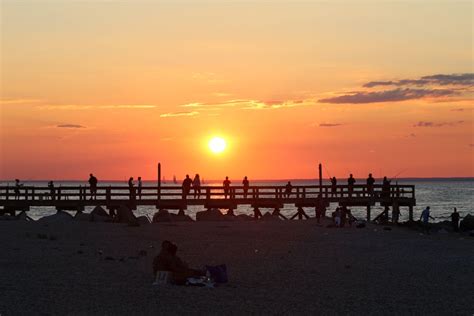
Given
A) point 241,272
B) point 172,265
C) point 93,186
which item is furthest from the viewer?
point 93,186

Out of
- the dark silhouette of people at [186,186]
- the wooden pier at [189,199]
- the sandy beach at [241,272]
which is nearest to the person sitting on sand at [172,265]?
the sandy beach at [241,272]

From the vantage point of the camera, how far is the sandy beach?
45.3ft

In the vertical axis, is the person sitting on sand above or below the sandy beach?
above

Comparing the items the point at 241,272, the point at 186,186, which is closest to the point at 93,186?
the point at 186,186

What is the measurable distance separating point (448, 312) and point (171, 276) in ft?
19.3

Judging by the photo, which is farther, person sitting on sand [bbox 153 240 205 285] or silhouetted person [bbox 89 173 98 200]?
silhouetted person [bbox 89 173 98 200]

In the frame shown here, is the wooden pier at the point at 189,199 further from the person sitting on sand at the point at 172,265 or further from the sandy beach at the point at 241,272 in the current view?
the person sitting on sand at the point at 172,265

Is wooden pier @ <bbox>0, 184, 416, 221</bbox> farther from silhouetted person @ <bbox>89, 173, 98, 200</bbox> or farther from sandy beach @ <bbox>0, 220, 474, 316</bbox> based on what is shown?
sandy beach @ <bbox>0, 220, 474, 316</bbox>

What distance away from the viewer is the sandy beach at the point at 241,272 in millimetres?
13805

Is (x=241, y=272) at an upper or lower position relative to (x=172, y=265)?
lower

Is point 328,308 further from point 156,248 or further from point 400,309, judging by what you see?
point 156,248

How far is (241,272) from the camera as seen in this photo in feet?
60.7

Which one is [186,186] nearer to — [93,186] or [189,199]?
[189,199]

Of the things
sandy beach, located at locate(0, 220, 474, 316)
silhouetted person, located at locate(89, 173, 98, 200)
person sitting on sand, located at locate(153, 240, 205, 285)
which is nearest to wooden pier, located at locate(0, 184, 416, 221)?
silhouetted person, located at locate(89, 173, 98, 200)
